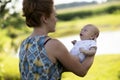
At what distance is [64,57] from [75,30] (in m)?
2.98

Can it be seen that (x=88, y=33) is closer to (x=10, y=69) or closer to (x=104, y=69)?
(x=104, y=69)

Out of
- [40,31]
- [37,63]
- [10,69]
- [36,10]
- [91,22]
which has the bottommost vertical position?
[10,69]

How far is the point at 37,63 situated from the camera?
2160 mm

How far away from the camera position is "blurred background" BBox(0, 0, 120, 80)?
4.90 metres

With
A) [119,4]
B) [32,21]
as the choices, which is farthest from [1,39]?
[32,21]

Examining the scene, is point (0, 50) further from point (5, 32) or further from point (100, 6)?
point (100, 6)

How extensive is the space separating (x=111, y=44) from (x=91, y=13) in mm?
443

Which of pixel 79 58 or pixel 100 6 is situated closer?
pixel 79 58

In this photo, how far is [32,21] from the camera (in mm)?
2193

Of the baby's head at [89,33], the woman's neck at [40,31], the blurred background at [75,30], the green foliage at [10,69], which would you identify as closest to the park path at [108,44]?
the blurred background at [75,30]

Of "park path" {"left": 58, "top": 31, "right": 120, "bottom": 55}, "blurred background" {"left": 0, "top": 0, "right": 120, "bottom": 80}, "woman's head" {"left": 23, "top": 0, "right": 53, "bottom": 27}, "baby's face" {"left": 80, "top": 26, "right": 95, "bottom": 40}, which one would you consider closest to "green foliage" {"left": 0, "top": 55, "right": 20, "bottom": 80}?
"blurred background" {"left": 0, "top": 0, "right": 120, "bottom": 80}

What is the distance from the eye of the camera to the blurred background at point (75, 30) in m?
4.90

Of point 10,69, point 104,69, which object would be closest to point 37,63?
point 104,69

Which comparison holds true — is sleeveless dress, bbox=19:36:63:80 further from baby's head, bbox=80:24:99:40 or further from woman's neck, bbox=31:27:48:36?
baby's head, bbox=80:24:99:40
